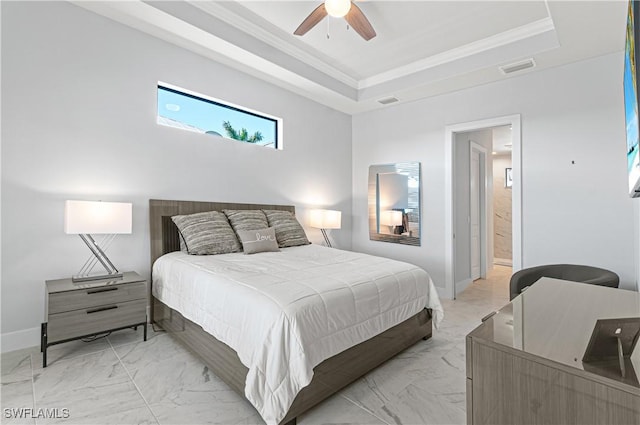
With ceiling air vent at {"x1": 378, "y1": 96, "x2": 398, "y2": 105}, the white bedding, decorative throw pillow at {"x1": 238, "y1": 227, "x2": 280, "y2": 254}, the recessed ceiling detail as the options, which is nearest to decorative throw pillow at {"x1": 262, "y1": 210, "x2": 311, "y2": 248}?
decorative throw pillow at {"x1": 238, "y1": 227, "x2": 280, "y2": 254}

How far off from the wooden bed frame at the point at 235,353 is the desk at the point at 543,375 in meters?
1.00

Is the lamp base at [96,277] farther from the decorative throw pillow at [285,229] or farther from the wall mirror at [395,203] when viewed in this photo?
the wall mirror at [395,203]

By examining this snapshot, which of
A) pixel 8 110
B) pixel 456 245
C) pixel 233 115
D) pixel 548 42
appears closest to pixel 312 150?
pixel 233 115

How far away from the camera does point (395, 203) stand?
4801mm

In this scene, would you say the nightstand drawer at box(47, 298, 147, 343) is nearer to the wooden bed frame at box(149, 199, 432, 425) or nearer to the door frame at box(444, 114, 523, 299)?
the wooden bed frame at box(149, 199, 432, 425)

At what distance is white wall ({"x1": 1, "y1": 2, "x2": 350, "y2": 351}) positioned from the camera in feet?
8.13

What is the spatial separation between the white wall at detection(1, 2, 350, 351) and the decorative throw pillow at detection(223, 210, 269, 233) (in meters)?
0.38

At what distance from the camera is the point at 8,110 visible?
2438mm

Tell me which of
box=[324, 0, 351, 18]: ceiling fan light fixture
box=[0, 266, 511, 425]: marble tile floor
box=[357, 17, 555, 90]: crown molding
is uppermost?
box=[357, 17, 555, 90]: crown molding

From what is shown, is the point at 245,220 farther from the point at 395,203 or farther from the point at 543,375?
the point at 543,375

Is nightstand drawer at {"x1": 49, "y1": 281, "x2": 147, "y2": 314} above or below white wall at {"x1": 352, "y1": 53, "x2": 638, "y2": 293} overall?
below

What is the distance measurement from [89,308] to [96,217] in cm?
71

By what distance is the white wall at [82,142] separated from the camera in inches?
97.5

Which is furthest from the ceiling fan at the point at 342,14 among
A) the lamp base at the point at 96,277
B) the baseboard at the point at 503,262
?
the baseboard at the point at 503,262
